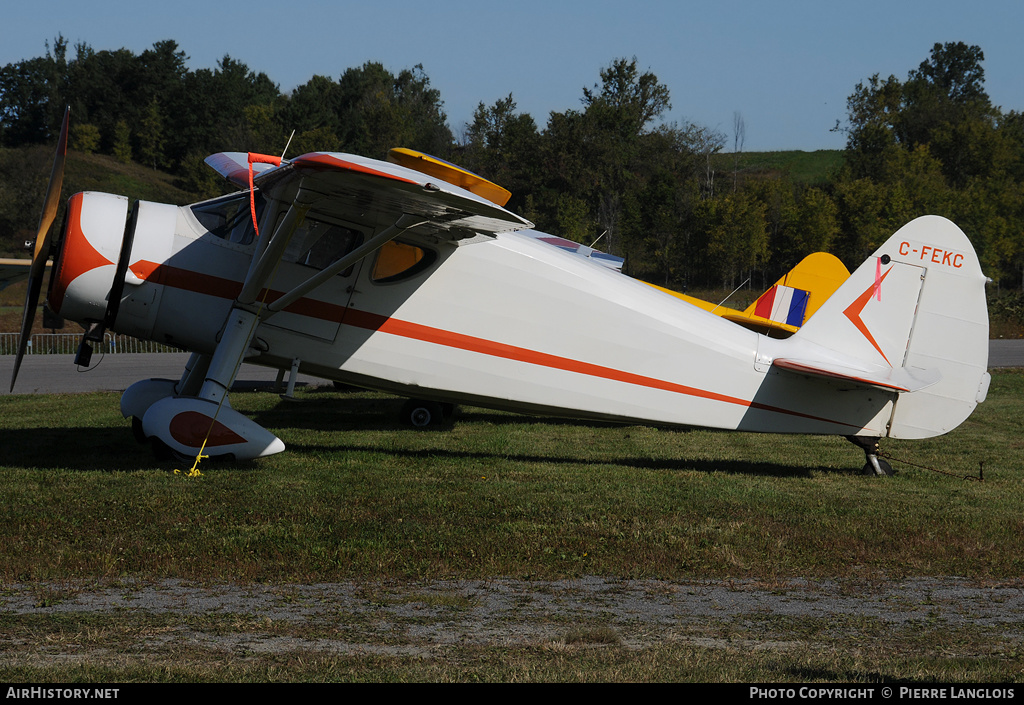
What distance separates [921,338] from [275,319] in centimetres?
667

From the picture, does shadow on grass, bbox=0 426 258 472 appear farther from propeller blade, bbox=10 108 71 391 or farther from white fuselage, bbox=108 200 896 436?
propeller blade, bbox=10 108 71 391

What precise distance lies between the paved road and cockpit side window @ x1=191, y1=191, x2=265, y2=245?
7296mm

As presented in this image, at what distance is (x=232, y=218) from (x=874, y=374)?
267 inches

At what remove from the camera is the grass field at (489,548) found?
423 cm

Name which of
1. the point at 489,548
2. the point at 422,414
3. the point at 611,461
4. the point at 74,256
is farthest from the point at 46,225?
the point at 611,461

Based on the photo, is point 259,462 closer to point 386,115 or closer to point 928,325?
point 928,325

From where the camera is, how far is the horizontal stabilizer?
29.6 ft

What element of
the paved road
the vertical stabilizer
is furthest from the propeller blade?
the vertical stabilizer

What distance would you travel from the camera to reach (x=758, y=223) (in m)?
55.3

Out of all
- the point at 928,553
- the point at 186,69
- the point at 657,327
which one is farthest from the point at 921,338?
the point at 186,69

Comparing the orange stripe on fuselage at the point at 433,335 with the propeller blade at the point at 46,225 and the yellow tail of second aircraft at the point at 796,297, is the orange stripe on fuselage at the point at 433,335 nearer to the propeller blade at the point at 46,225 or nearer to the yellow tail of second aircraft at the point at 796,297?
the propeller blade at the point at 46,225

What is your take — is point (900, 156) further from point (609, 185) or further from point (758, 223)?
point (609, 185)

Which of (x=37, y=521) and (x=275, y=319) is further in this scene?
(x=275, y=319)

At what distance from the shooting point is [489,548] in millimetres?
6383
